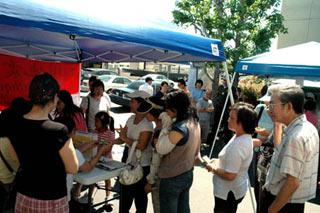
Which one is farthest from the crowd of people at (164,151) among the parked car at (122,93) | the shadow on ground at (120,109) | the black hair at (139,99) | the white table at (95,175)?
the parked car at (122,93)

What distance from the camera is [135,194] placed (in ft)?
12.1

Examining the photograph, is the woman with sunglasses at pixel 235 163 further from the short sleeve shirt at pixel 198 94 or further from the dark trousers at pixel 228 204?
the short sleeve shirt at pixel 198 94

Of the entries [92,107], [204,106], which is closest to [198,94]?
[204,106]

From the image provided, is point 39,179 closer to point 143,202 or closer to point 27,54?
point 143,202

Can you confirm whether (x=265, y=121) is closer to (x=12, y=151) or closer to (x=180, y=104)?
(x=180, y=104)

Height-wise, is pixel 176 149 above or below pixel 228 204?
above

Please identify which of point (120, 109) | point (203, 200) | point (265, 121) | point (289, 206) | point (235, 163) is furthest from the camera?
point (120, 109)

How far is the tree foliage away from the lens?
11727 millimetres

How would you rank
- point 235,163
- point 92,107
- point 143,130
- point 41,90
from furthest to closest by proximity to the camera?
1. point 92,107
2. point 143,130
3. point 235,163
4. point 41,90

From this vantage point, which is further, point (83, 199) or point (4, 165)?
point (83, 199)

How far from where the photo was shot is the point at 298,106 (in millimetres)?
2383

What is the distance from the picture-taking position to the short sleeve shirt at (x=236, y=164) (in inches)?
113

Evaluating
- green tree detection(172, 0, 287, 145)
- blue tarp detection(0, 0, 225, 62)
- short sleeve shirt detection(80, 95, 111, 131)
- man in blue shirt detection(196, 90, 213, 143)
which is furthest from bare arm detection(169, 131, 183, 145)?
green tree detection(172, 0, 287, 145)

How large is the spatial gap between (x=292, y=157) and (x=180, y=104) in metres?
1.09
